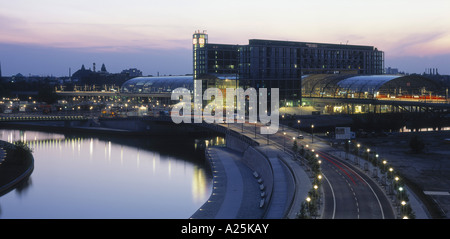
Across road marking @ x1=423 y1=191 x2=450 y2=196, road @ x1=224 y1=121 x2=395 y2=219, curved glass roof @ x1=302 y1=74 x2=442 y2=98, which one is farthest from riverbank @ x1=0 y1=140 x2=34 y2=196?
curved glass roof @ x1=302 y1=74 x2=442 y2=98

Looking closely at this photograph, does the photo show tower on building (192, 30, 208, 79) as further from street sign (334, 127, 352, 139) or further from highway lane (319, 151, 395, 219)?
highway lane (319, 151, 395, 219)

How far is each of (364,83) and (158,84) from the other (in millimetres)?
86333

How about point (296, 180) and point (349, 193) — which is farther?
point (296, 180)

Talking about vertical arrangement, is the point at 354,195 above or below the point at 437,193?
above

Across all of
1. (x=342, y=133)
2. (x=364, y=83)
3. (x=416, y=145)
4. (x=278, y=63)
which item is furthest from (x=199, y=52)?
(x=416, y=145)

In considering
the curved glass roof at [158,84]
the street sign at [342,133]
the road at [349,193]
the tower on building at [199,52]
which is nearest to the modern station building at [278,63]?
the tower on building at [199,52]

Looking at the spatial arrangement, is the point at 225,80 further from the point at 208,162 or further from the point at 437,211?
the point at 437,211

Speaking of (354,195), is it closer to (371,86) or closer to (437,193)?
(437,193)

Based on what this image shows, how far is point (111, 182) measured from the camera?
5584cm

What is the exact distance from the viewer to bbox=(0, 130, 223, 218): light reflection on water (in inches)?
1705

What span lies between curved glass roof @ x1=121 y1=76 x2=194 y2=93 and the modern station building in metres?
10.3
